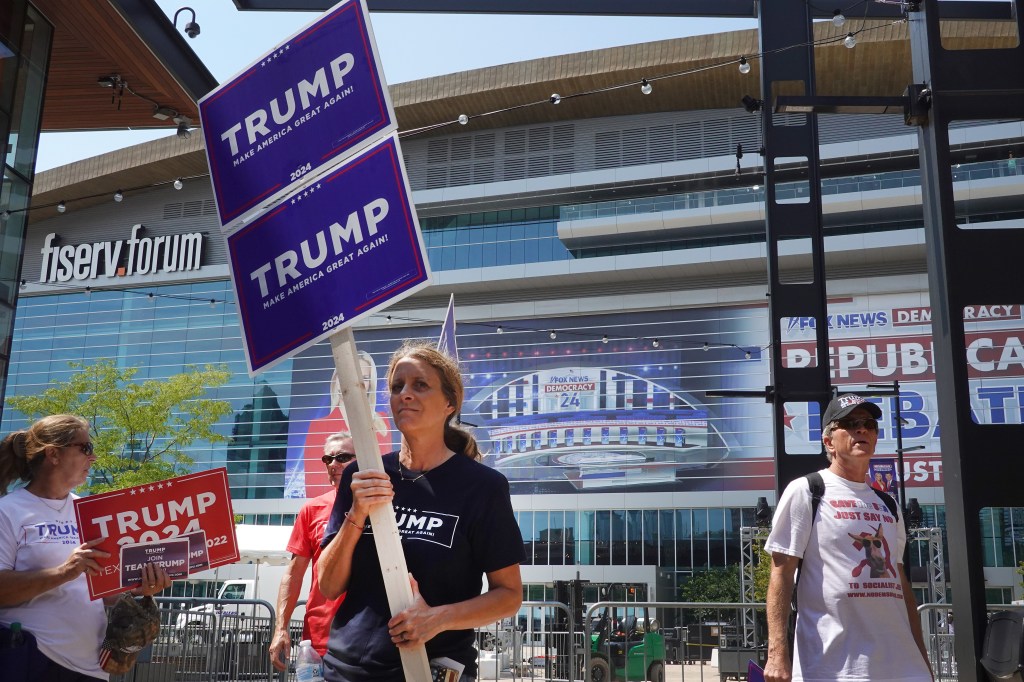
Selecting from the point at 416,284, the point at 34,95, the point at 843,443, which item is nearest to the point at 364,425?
the point at 416,284

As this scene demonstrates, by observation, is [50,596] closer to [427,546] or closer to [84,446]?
[84,446]

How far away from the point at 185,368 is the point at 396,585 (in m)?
50.7

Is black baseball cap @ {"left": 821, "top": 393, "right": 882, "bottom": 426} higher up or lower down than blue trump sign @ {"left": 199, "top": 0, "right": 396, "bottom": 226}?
lower down

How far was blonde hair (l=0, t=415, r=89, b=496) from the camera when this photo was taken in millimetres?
3480

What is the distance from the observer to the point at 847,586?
141 inches

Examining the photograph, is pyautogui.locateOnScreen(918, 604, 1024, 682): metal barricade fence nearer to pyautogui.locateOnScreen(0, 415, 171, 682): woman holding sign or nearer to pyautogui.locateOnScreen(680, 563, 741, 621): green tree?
pyautogui.locateOnScreen(0, 415, 171, 682): woman holding sign

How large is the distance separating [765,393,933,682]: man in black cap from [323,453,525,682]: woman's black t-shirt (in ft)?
5.13

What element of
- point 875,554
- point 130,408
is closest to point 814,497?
point 875,554

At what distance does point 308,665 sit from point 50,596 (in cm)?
125

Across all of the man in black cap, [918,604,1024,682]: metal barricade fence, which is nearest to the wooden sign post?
the man in black cap

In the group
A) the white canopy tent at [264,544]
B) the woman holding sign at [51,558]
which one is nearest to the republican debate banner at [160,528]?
the woman holding sign at [51,558]

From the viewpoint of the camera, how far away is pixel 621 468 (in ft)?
143

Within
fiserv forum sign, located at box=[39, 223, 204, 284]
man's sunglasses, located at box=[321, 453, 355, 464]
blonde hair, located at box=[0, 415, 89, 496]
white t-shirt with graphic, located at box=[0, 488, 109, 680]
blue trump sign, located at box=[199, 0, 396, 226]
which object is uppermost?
fiserv forum sign, located at box=[39, 223, 204, 284]

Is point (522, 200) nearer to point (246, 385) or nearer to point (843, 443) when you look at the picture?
point (246, 385)
